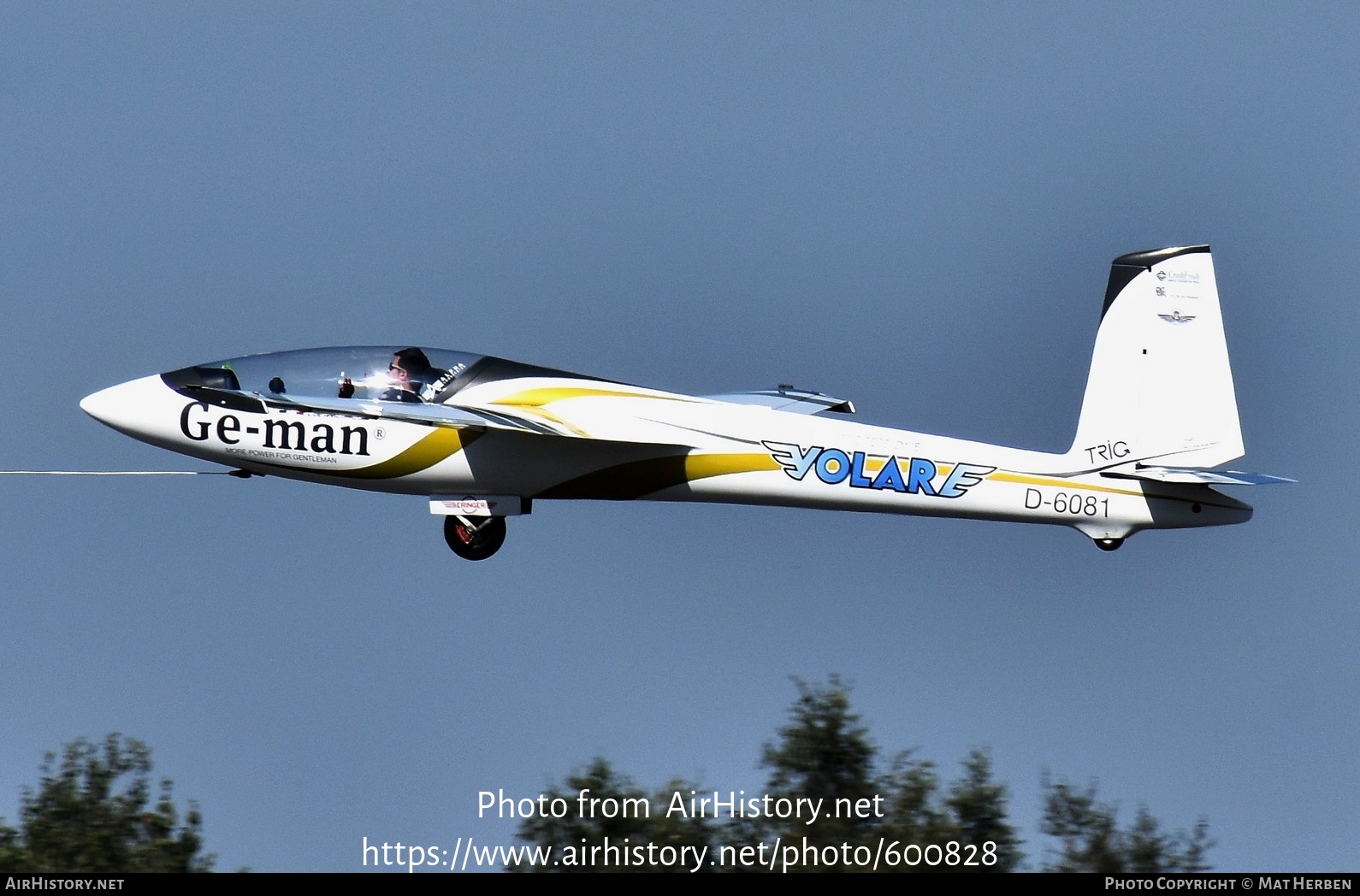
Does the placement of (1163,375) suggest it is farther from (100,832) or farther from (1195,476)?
(100,832)

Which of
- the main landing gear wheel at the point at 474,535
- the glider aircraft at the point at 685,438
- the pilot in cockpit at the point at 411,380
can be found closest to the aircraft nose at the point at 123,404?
the glider aircraft at the point at 685,438

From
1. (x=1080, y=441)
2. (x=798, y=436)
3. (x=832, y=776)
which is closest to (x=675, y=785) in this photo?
(x=832, y=776)

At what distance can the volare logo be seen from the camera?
1733 centimetres

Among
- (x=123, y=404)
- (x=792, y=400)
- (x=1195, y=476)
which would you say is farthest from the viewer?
(x=792, y=400)

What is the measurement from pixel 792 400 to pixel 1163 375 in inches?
182

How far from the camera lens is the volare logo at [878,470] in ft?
56.9

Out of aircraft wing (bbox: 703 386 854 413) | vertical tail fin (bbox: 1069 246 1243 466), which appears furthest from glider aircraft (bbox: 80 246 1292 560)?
aircraft wing (bbox: 703 386 854 413)

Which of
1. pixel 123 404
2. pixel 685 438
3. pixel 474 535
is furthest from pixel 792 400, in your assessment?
pixel 123 404

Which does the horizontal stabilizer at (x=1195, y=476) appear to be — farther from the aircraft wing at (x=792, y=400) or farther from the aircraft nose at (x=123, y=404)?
the aircraft nose at (x=123, y=404)

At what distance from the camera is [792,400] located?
66.8 ft

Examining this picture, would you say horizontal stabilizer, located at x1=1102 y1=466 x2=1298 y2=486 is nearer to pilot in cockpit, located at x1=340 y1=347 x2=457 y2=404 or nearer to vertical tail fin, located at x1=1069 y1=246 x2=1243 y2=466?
vertical tail fin, located at x1=1069 y1=246 x2=1243 y2=466

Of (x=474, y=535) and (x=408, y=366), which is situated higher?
(x=408, y=366)

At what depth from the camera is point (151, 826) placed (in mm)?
20141

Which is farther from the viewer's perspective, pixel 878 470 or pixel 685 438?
pixel 685 438
